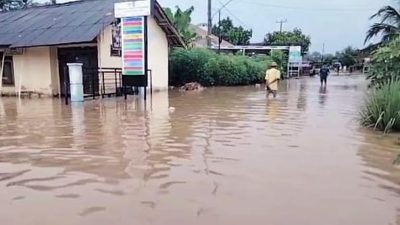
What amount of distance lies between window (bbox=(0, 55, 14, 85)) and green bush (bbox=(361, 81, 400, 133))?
1679 centimetres

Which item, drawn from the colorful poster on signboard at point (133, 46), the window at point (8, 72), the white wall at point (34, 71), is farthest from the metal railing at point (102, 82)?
the window at point (8, 72)

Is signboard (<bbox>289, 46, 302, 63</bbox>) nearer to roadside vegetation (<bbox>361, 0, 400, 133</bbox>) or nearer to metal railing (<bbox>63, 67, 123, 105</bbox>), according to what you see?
roadside vegetation (<bbox>361, 0, 400, 133</bbox>)

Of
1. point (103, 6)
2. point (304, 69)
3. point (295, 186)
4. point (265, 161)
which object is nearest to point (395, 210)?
point (295, 186)

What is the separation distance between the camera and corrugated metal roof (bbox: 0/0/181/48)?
1771cm

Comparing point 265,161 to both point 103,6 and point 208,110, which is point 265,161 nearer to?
point 208,110

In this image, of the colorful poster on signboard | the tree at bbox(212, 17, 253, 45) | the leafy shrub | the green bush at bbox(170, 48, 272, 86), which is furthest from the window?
the tree at bbox(212, 17, 253, 45)

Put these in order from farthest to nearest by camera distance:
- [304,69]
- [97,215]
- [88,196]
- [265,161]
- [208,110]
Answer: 1. [304,69]
2. [208,110]
3. [265,161]
4. [88,196]
5. [97,215]

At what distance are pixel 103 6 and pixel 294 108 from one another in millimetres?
10934

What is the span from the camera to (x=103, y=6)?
67.4ft

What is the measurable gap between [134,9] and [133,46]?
1292 millimetres

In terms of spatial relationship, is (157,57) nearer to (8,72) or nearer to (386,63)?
(8,72)

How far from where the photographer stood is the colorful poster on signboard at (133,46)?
15148 millimetres

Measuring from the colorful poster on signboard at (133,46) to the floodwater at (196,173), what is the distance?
5090mm

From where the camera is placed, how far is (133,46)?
50.4ft
